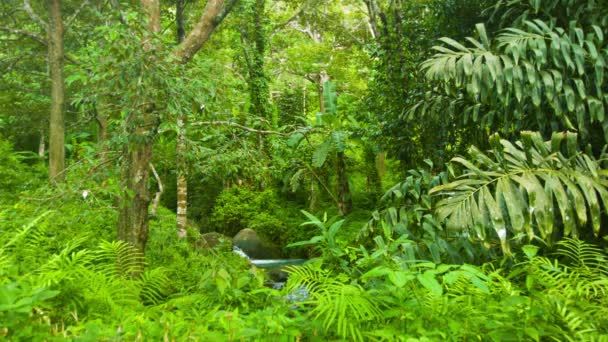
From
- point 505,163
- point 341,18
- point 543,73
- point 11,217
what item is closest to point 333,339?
point 505,163

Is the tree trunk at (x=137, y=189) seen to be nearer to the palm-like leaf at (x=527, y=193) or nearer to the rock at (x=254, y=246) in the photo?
the palm-like leaf at (x=527, y=193)

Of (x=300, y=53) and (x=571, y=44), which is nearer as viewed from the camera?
(x=571, y=44)

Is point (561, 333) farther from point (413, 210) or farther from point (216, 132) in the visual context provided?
point (216, 132)

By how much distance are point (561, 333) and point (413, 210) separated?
2143 millimetres

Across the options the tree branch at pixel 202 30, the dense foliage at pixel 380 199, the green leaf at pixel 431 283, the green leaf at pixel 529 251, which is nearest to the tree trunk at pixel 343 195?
the dense foliage at pixel 380 199

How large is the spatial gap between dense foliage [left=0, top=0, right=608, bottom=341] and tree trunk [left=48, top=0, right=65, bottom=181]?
0.04 meters

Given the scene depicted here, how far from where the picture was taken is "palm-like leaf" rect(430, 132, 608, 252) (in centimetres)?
287

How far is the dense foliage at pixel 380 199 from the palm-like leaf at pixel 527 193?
1cm

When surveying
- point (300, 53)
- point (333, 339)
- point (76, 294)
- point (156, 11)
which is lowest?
point (333, 339)

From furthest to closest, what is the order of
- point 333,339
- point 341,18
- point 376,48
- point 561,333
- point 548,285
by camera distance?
point 341,18
point 376,48
point 548,285
point 333,339
point 561,333

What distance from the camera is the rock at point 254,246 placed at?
38.3 ft

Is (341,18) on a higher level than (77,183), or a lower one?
higher

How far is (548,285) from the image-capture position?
2119 mm

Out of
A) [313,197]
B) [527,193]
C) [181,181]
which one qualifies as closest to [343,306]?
[527,193]
